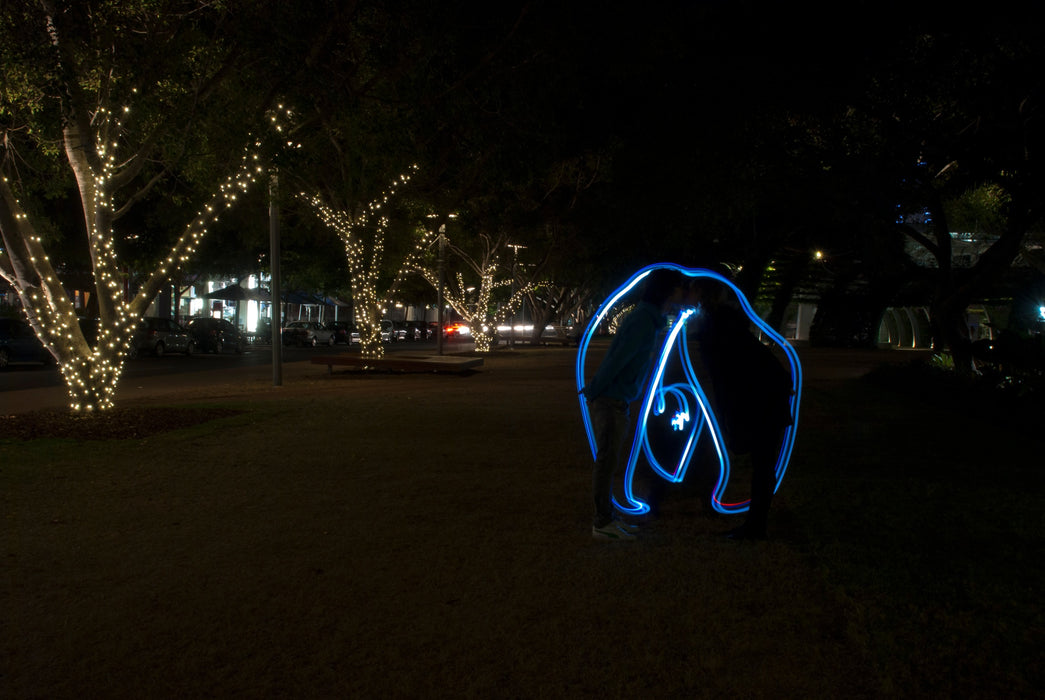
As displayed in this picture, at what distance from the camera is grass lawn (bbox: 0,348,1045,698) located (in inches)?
162

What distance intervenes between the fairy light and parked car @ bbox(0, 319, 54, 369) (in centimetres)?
1480

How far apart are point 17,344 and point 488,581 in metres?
25.1

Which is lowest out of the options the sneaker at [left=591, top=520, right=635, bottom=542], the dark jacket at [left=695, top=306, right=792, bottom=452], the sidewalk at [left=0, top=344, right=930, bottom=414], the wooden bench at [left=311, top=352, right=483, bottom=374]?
the sidewalk at [left=0, top=344, right=930, bottom=414]

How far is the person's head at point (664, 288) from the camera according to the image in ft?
20.9

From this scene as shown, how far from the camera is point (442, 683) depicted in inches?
158

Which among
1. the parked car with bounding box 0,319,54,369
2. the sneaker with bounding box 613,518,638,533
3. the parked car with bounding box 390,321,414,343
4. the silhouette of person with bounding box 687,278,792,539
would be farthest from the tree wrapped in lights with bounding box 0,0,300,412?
the parked car with bounding box 390,321,414,343

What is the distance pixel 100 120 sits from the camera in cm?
1262

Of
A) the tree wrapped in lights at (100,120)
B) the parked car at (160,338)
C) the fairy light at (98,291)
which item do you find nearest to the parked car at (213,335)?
the parked car at (160,338)

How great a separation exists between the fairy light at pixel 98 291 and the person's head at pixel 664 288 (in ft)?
27.4

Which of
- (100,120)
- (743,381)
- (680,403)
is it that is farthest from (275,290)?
(743,381)

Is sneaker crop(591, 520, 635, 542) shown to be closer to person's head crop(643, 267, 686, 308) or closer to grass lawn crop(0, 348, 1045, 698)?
grass lawn crop(0, 348, 1045, 698)

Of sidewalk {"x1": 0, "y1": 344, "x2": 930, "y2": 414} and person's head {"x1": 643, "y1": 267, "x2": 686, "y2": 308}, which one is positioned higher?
person's head {"x1": 643, "y1": 267, "x2": 686, "y2": 308}

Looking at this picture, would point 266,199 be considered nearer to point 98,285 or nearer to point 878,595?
point 98,285

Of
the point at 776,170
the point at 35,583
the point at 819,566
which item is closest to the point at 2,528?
the point at 35,583
